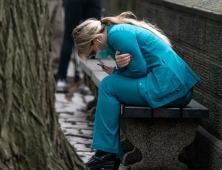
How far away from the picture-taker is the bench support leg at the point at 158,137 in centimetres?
481

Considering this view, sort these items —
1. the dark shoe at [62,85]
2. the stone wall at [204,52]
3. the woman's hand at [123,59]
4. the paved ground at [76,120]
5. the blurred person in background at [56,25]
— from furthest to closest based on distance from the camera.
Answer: the blurred person in background at [56,25] → the dark shoe at [62,85] → the paved ground at [76,120] → the stone wall at [204,52] → the woman's hand at [123,59]

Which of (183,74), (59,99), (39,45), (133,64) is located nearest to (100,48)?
(133,64)

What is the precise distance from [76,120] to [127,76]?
2600mm

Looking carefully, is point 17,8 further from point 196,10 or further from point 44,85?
point 196,10

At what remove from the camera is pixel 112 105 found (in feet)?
15.4

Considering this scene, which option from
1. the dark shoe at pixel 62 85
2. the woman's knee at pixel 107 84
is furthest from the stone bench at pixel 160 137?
the dark shoe at pixel 62 85

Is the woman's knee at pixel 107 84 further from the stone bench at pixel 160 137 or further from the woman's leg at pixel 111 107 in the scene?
the stone bench at pixel 160 137

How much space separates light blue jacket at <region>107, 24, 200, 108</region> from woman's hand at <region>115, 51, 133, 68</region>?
0.09ft

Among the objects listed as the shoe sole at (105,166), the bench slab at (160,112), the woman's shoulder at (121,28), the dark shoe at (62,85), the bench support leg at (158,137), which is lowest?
the dark shoe at (62,85)

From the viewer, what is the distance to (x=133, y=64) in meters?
4.60

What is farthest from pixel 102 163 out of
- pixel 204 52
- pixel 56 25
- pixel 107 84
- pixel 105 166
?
pixel 56 25

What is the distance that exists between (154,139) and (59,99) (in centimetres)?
389

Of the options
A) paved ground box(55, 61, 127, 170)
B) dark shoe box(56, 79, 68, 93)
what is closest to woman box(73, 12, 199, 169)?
paved ground box(55, 61, 127, 170)

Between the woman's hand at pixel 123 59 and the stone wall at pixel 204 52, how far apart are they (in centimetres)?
66
